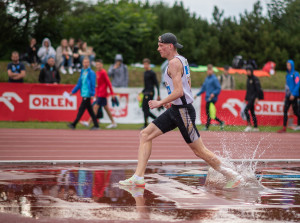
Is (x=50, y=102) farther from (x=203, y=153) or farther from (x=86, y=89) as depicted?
(x=203, y=153)

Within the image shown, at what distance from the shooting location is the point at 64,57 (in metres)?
25.9

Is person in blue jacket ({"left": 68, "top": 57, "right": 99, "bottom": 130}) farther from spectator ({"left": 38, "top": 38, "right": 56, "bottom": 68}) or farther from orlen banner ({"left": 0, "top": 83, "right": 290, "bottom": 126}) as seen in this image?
spectator ({"left": 38, "top": 38, "right": 56, "bottom": 68})

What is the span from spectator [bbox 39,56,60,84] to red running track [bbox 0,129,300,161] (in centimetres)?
402

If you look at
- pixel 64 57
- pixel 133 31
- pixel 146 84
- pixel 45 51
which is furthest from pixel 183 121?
pixel 133 31

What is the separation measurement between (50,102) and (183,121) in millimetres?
14191

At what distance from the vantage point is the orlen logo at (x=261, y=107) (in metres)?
23.2

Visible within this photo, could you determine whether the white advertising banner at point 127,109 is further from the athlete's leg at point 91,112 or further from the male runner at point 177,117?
the male runner at point 177,117

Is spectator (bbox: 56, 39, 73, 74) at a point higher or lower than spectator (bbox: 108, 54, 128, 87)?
higher

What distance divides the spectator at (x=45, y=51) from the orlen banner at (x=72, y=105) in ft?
12.7

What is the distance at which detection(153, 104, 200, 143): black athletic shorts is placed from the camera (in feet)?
25.7

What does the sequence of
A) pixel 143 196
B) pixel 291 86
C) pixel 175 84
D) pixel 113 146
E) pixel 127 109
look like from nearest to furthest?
pixel 143 196, pixel 175 84, pixel 113 146, pixel 291 86, pixel 127 109

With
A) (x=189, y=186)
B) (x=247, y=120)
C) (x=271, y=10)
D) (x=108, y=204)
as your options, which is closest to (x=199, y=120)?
(x=247, y=120)

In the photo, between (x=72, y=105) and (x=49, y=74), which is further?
(x=49, y=74)

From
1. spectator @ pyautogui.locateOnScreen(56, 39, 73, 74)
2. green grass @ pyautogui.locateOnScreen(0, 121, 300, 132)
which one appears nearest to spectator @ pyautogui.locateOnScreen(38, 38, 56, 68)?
spectator @ pyautogui.locateOnScreen(56, 39, 73, 74)
